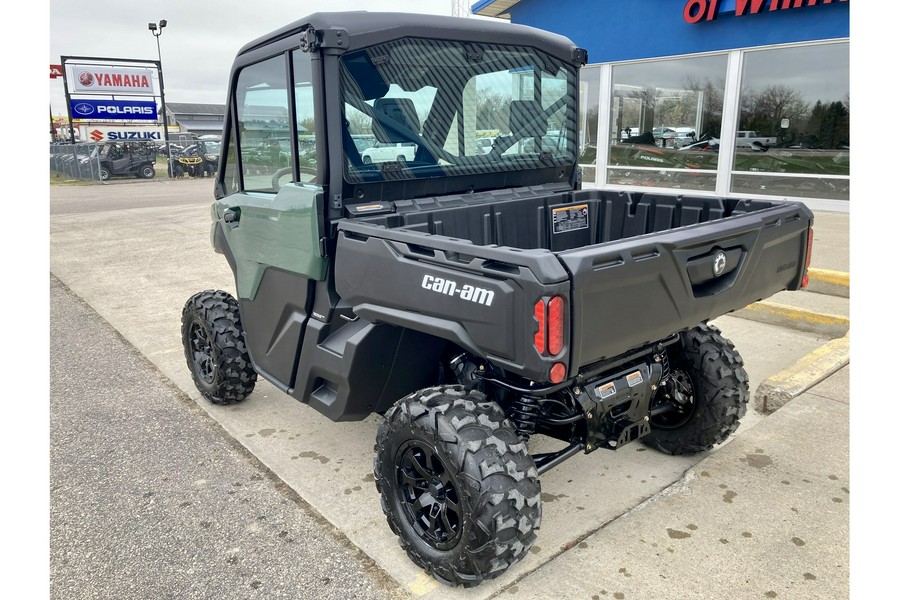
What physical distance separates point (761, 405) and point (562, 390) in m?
2.02

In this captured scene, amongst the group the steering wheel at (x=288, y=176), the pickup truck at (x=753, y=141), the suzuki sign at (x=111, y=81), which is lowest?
the steering wheel at (x=288, y=176)

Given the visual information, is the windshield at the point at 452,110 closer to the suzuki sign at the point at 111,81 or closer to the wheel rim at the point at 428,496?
the wheel rim at the point at 428,496

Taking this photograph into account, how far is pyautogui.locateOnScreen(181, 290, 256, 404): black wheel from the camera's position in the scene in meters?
4.04

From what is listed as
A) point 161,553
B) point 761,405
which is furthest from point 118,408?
point 761,405

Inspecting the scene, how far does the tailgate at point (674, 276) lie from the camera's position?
2.20 m

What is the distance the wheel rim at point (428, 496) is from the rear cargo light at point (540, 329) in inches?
25.7

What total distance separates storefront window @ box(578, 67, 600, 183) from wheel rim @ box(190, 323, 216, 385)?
1045 cm

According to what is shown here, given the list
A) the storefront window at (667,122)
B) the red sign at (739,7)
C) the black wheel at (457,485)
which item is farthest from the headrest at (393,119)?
the storefront window at (667,122)

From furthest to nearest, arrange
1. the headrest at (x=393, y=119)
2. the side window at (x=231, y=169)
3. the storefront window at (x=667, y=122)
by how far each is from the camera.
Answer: the storefront window at (x=667, y=122)
the side window at (x=231, y=169)
the headrest at (x=393, y=119)

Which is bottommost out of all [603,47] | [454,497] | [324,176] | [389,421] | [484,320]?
[454,497]

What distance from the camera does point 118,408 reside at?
4.45 m

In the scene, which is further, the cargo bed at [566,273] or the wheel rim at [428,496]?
the wheel rim at [428,496]

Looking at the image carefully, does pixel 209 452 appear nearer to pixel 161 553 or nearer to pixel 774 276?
pixel 161 553

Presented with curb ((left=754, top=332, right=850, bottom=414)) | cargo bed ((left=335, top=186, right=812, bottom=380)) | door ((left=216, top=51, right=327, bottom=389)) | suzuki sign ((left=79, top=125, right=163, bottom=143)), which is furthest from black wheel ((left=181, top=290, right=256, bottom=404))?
suzuki sign ((left=79, top=125, right=163, bottom=143))
